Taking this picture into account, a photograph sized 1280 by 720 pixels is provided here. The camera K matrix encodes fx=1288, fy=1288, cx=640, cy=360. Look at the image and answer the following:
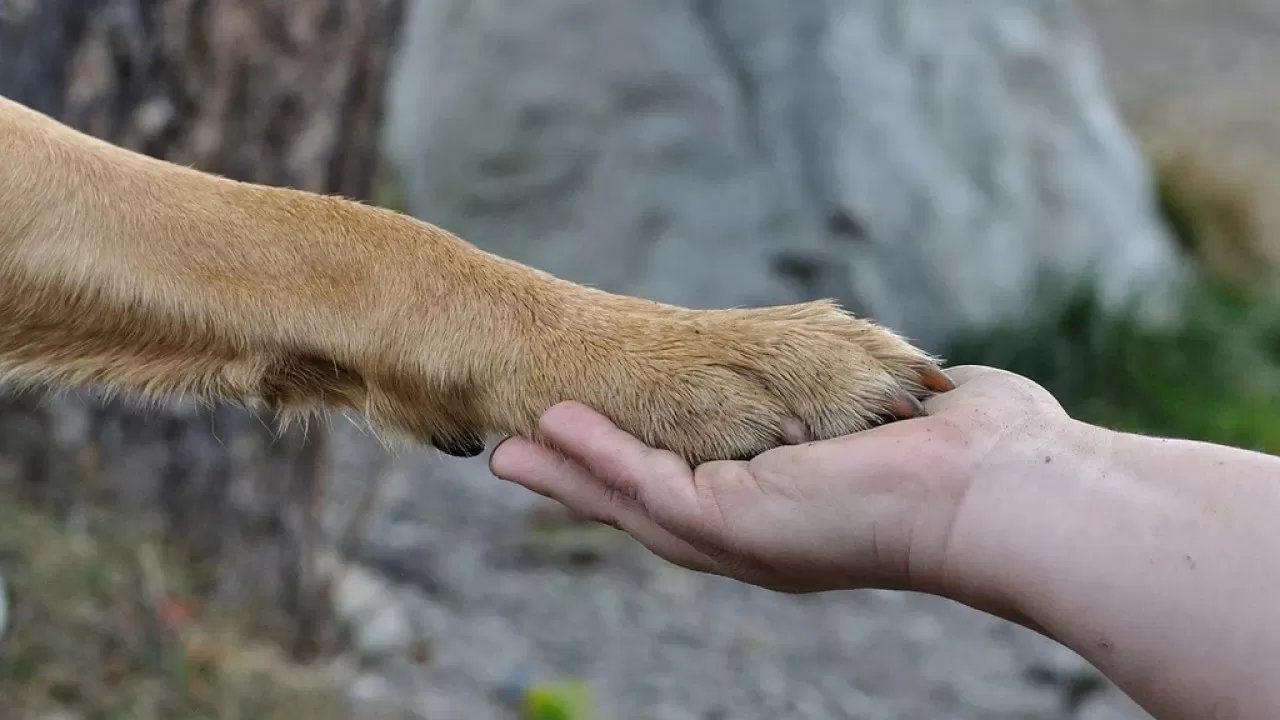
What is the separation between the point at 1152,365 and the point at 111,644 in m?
5.73

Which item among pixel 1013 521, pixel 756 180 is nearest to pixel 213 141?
pixel 1013 521

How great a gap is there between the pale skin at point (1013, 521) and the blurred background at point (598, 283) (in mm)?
1799

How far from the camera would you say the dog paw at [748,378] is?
195cm

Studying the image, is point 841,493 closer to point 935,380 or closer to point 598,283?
point 935,380

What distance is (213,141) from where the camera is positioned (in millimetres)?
3500

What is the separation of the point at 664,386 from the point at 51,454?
2.26 metres

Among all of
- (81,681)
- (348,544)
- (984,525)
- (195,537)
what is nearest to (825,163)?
(348,544)

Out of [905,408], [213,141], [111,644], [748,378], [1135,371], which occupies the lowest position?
[111,644]

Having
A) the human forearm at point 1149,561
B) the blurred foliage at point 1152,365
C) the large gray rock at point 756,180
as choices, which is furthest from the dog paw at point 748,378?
the blurred foliage at point 1152,365

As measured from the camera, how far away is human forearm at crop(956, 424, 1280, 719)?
134 centimetres

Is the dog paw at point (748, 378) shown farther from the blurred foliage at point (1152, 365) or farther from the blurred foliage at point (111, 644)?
the blurred foliage at point (1152, 365)

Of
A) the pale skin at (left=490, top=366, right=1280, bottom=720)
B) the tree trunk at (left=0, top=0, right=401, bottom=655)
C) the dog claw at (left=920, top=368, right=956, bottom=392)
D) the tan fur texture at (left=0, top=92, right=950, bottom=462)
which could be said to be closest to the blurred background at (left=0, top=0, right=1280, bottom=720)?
the tree trunk at (left=0, top=0, right=401, bottom=655)

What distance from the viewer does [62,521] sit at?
3.51 m

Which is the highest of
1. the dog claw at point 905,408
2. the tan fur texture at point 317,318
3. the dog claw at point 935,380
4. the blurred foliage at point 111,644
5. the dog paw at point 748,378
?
the dog claw at point 935,380
